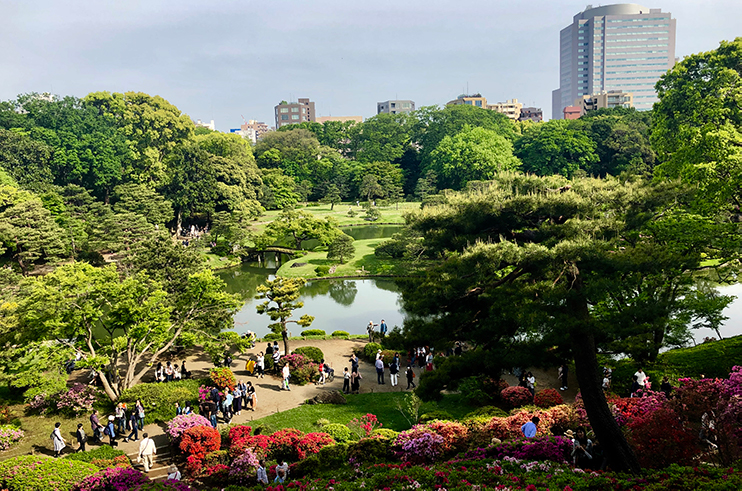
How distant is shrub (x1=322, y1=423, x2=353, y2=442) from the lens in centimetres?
1252

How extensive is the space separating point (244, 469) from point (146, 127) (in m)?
56.9

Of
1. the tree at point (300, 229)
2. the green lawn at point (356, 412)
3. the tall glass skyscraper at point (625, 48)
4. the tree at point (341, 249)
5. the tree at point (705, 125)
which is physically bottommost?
the green lawn at point (356, 412)

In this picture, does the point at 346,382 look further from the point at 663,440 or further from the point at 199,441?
the point at 663,440

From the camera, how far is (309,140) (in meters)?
76.6

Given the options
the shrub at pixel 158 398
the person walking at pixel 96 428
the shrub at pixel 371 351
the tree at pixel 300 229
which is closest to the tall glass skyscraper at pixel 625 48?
the tree at pixel 300 229

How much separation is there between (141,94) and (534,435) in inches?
2625

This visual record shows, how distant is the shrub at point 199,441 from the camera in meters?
12.1

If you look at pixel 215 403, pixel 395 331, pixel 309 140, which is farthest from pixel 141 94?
pixel 395 331

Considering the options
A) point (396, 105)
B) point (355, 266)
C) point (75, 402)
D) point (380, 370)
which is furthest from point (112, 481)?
point (396, 105)

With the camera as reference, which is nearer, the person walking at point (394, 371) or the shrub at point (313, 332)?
the person walking at point (394, 371)

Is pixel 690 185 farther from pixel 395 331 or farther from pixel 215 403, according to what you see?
pixel 215 403

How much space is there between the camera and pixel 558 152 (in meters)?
56.0

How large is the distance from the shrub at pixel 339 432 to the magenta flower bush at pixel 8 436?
7912 millimetres

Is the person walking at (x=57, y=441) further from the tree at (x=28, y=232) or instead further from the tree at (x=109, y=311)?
the tree at (x=28, y=232)
